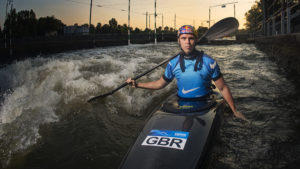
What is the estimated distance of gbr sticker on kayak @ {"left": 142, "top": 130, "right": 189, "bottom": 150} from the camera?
2658 mm

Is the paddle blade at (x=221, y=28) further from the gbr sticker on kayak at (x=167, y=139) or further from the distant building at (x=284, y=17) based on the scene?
the distant building at (x=284, y=17)

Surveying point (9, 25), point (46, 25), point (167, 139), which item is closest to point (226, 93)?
point (167, 139)

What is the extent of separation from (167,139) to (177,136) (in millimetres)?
127

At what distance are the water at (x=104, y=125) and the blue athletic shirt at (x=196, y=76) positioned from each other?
816 millimetres

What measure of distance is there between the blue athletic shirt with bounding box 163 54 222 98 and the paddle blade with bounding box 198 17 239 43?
1908mm

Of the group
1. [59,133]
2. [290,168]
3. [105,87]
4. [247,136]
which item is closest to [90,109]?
[59,133]

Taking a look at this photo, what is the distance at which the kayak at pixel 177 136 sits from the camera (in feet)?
8.07

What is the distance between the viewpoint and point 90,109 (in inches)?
245

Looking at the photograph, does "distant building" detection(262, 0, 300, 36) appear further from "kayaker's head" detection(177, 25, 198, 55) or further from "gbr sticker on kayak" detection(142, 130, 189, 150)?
"gbr sticker on kayak" detection(142, 130, 189, 150)

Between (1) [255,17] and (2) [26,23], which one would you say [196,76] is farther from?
(2) [26,23]

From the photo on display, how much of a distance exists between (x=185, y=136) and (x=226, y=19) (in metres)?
3.81

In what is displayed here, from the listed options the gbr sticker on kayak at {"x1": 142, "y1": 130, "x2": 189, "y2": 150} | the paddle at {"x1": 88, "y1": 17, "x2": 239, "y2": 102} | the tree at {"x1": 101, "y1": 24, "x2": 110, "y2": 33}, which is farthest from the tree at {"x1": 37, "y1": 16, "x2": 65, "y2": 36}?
the gbr sticker on kayak at {"x1": 142, "y1": 130, "x2": 189, "y2": 150}

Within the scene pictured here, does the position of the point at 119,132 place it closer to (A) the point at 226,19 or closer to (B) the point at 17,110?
(B) the point at 17,110

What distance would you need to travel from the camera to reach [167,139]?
2.78 metres
